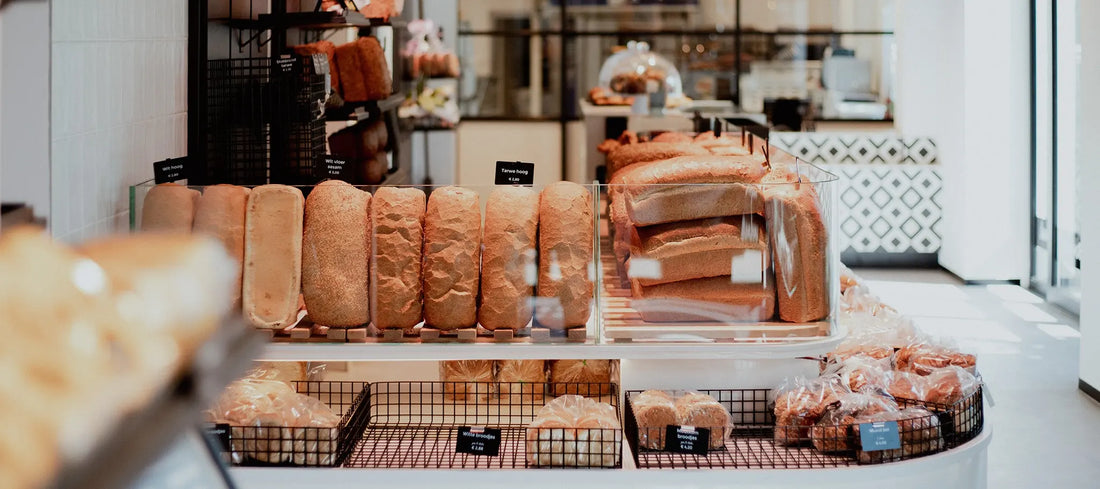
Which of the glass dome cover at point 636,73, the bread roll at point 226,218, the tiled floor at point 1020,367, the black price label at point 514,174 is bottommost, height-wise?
the tiled floor at point 1020,367

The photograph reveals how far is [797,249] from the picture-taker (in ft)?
7.98

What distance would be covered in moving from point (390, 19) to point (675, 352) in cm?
376

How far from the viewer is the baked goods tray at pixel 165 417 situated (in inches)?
21.7

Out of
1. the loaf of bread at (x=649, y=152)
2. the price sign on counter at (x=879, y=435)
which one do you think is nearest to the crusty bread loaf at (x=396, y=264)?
the price sign on counter at (x=879, y=435)

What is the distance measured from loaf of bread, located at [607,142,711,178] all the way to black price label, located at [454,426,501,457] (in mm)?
1508

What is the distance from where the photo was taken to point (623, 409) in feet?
8.33

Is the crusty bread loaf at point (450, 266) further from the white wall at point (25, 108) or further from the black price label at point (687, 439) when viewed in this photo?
the white wall at point (25, 108)

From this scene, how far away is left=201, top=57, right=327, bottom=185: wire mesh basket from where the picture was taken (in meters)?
3.56

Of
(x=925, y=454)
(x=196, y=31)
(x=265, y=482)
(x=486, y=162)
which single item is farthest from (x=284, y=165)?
(x=486, y=162)

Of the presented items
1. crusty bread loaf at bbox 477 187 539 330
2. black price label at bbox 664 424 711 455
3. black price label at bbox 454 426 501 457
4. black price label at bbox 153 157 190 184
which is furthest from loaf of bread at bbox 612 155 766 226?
black price label at bbox 153 157 190 184

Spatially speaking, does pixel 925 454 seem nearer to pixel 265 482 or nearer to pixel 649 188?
pixel 649 188

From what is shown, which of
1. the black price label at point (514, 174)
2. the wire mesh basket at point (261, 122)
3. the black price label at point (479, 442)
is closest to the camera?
the black price label at point (479, 442)

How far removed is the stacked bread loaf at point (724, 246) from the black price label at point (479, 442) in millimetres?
453

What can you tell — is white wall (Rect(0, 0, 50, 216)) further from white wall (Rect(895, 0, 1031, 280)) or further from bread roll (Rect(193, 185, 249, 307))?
white wall (Rect(895, 0, 1031, 280))
